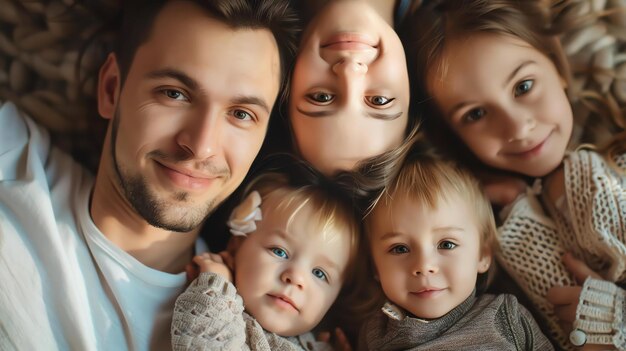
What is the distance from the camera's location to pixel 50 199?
3.93 ft

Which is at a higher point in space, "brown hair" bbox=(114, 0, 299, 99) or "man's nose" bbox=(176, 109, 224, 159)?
"brown hair" bbox=(114, 0, 299, 99)

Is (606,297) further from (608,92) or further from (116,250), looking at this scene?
→ (116,250)

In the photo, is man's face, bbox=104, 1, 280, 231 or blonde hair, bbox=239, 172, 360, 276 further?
blonde hair, bbox=239, 172, 360, 276

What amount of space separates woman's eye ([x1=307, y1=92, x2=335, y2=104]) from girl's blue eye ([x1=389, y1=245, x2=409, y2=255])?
0.31 m

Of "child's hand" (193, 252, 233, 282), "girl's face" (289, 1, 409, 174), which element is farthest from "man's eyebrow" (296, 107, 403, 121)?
"child's hand" (193, 252, 233, 282)

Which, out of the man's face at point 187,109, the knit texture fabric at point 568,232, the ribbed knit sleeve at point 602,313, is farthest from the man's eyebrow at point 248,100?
the ribbed knit sleeve at point 602,313

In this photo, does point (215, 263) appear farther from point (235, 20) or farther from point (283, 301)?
point (235, 20)

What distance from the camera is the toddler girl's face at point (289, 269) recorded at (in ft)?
3.86

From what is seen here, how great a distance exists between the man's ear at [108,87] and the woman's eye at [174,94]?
6.3 inches

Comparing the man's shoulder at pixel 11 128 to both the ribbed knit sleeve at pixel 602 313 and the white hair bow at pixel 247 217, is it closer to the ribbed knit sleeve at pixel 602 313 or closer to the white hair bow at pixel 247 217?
the white hair bow at pixel 247 217

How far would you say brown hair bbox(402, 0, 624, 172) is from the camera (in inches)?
46.4

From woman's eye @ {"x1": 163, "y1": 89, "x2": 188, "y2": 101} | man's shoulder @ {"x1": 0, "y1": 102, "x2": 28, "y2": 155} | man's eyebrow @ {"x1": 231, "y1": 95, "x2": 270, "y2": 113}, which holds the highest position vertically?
man's eyebrow @ {"x1": 231, "y1": 95, "x2": 270, "y2": 113}

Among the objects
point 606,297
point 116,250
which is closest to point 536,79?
point 606,297

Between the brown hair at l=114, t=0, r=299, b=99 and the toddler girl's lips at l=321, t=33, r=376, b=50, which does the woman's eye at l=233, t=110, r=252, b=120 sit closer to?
the brown hair at l=114, t=0, r=299, b=99
